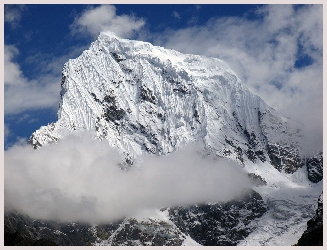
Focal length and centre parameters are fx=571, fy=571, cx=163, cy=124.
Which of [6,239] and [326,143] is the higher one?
[326,143]

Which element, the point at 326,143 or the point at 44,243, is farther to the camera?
the point at 44,243

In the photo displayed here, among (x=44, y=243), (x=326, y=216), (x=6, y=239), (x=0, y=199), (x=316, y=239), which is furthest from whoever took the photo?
(x=6, y=239)

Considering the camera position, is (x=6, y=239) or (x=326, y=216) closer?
(x=326, y=216)

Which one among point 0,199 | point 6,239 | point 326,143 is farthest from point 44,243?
point 326,143

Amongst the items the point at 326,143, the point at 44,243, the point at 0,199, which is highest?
the point at 326,143

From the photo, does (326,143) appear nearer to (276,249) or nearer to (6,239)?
(276,249)

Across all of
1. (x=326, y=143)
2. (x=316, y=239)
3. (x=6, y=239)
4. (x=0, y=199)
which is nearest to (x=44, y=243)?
(x=6, y=239)

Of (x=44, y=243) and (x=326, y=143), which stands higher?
(x=326, y=143)

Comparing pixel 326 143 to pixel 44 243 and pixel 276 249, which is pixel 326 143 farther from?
pixel 44 243

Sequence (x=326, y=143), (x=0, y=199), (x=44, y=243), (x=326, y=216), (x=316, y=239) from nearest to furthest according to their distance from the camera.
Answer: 1. (x=326, y=143)
2. (x=0, y=199)
3. (x=326, y=216)
4. (x=316, y=239)
5. (x=44, y=243)
